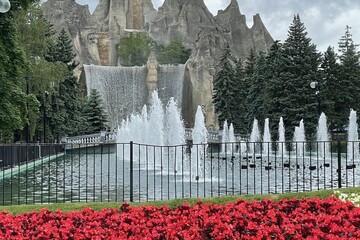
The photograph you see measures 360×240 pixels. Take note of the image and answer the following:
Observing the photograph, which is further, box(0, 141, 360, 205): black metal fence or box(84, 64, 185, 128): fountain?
box(84, 64, 185, 128): fountain

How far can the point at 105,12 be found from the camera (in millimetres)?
77438

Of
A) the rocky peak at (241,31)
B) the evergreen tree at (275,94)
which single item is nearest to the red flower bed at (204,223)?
the evergreen tree at (275,94)

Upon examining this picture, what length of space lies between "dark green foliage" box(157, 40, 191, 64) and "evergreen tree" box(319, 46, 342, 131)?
34027 mm

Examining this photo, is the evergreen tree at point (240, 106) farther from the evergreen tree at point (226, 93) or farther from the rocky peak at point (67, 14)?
the rocky peak at point (67, 14)

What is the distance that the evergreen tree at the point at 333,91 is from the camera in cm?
3422

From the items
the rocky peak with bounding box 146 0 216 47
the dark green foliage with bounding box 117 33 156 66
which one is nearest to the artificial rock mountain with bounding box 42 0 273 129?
the rocky peak with bounding box 146 0 216 47

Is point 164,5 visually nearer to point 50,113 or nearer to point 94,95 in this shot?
point 94,95

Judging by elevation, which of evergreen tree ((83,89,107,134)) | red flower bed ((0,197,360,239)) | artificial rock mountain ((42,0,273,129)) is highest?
artificial rock mountain ((42,0,273,129))

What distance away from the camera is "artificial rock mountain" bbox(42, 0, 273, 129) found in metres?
61.8

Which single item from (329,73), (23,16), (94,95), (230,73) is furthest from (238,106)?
(23,16)

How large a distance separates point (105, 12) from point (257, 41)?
80.8 feet

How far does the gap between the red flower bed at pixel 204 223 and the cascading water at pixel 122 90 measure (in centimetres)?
5151

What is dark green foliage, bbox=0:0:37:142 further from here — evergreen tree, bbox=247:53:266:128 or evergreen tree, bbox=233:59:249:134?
evergreen tree, bbox=233:59:249:134

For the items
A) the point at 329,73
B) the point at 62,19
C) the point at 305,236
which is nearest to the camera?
the point at 305,236
